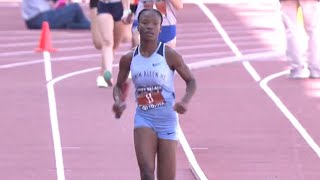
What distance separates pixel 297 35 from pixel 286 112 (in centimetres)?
288

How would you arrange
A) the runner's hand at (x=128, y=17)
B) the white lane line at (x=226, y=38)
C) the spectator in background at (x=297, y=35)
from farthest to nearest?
the white lane line at (x=226, y=38)
the spectator in background at (x=297, y=35)
the runner's hand at (x=128, y=17)

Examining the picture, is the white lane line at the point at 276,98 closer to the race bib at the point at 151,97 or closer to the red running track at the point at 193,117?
the red running track at the point at 193,117

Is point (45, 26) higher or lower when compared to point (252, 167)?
lower

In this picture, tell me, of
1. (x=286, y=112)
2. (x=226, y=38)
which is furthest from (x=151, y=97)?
(x=226, y=38)

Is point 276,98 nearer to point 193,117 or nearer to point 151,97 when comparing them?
point 193,117

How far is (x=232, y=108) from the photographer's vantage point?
15609 mm

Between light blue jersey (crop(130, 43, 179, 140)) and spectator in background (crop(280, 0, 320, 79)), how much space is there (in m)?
8.64

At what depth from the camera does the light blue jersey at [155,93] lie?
30.8 feet

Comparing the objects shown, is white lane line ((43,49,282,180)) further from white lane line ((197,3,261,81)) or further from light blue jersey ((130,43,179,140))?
light blue jersey ((130,43,179,140))

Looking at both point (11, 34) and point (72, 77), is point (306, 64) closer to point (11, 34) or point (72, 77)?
point (72, 77)

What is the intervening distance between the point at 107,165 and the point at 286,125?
3.09 meters

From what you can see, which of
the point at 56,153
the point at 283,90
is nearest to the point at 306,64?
the point at 283,90

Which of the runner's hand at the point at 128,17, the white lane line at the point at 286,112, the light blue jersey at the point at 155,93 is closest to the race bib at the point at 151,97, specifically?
the light blue jersey at the point at 155,93

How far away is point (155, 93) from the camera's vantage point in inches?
372
